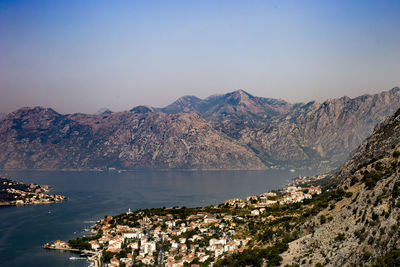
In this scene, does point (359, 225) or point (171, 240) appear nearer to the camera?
point (359, 225)

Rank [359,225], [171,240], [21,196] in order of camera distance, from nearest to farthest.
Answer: [359,225], [171,240], [21,196]

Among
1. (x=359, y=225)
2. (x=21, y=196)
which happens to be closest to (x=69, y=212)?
(x=21, y=196)

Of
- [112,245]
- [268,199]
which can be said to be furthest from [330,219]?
[268,199]

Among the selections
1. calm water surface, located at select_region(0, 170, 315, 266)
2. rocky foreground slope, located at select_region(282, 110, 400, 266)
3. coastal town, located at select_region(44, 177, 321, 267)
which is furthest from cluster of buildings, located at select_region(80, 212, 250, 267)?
rocky foreground slope, located at select_region(282, 110, 400, 266)

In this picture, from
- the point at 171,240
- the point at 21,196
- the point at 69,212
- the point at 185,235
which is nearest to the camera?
the point at 171,240

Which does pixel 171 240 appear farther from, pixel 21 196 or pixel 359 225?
pixel 21 196

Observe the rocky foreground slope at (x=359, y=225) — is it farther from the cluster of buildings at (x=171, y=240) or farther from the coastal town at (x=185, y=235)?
the cluster of buildings at (x=171, y=240)

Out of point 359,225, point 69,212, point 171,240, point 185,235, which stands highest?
point 359,225
